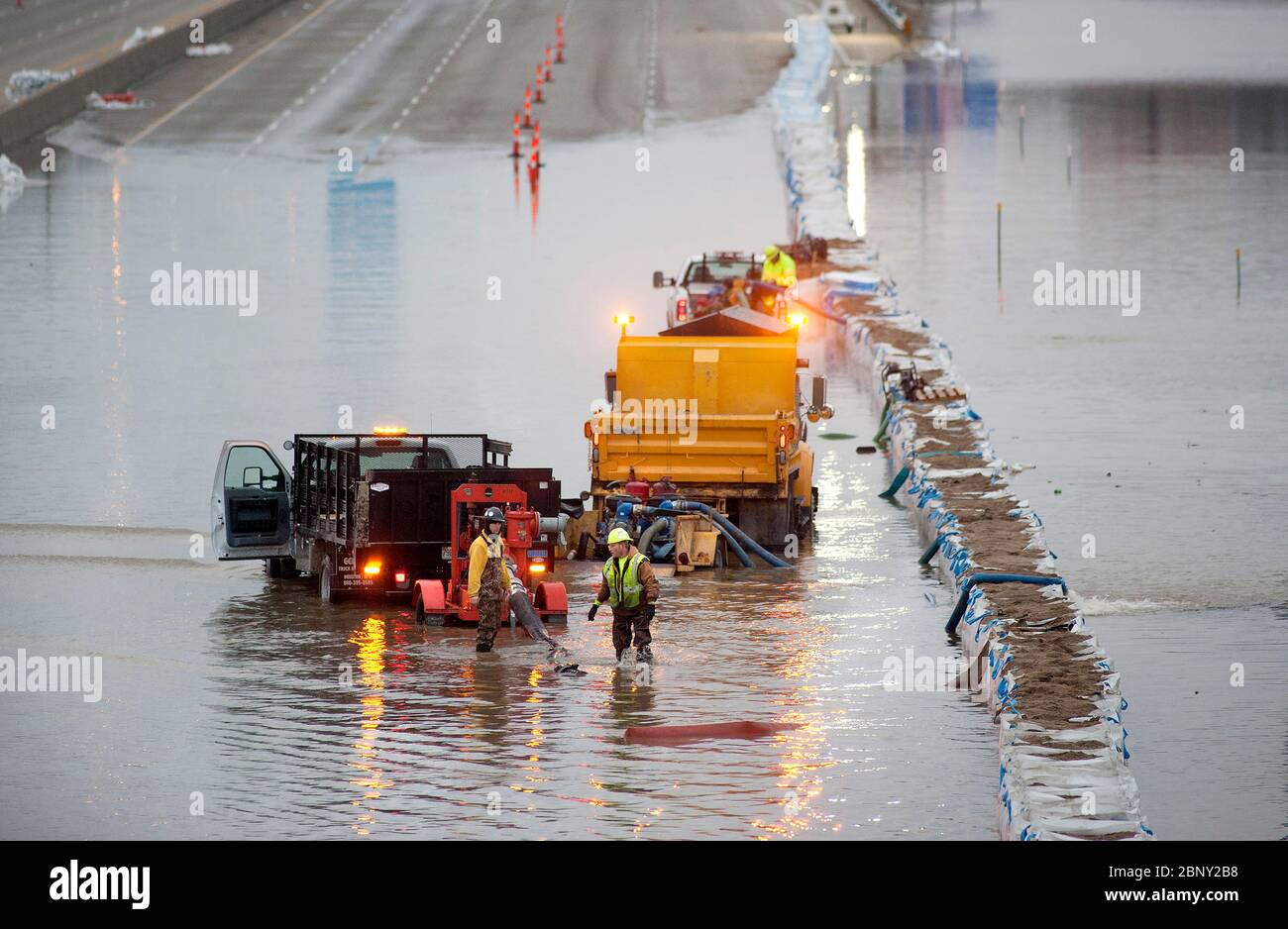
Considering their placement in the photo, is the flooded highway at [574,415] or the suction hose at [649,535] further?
the suction hose at [649,535]

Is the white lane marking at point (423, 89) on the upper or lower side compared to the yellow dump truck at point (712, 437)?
upper

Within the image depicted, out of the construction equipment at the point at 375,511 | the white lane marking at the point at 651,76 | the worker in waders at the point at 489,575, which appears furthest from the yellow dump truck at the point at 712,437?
the white lane marking at the point at 651,76

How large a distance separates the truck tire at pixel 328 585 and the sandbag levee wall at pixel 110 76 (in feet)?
153

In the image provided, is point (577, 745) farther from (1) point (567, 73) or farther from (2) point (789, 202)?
(1) point (567, 73)

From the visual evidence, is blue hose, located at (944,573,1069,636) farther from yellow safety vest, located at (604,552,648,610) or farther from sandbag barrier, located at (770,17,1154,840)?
yellow safety vest, located at (604,552,648,610)

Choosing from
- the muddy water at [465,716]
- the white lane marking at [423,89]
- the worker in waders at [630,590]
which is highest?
the white lane marking at [423,89]

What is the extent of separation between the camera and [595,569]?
92.8 feet

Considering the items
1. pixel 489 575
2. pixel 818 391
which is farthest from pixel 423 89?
pixel 489 575

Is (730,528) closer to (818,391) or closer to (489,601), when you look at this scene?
(818,391)

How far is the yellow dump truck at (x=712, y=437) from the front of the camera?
94.2 feet
